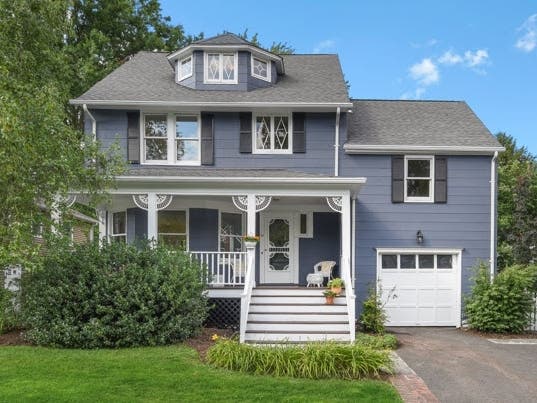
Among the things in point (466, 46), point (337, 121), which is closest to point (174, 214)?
point (337, 121)

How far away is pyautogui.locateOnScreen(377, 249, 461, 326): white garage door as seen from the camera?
12.7 metres

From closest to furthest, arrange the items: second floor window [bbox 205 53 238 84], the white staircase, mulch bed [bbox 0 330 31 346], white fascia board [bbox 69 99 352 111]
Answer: mulch bed [bbox 0 330 31 346] < the white staircase < white fascia board [bbox 69 99 352 111] < second floor window [bbox 205 53 238 84]

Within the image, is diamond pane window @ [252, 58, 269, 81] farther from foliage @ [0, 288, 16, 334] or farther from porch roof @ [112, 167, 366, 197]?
foliage @ [0, 288, 16, 334]

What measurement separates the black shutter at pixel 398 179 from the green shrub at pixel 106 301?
6.23m

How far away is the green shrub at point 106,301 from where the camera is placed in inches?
334

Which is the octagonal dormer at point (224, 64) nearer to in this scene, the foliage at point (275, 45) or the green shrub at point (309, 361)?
the green shrub at point (309, 361)

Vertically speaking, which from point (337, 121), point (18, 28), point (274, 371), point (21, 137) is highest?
point (18, 28)

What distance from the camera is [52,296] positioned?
872 centimetres

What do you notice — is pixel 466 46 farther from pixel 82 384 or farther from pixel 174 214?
pixel 82 384

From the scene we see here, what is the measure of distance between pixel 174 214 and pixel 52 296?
4372 millimetres

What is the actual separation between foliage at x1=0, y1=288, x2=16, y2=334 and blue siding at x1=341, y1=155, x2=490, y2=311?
26.4 ft

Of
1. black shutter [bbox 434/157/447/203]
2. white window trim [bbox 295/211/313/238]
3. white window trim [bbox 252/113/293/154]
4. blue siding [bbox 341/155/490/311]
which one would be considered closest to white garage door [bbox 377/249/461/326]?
blue siding [bbox 341/155/490/311]

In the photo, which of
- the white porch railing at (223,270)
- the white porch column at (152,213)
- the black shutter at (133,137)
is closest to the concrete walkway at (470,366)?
the white porch railing at (223,270)

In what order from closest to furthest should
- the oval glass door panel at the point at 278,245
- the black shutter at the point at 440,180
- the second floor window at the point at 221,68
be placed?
the black shutter at the point at 440,180 → the oval glass door panel at the point at 278,245 → the second floor window at the point at 221,68
